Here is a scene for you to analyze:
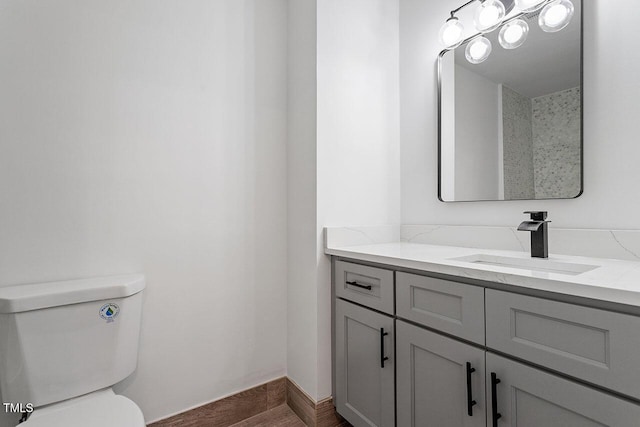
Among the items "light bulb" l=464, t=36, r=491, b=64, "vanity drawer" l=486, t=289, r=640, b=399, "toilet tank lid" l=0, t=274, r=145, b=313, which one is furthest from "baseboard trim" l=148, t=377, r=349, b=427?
"light bulb" l=464, t=36, r=491, b=64

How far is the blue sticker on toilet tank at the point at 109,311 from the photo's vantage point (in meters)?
1.13

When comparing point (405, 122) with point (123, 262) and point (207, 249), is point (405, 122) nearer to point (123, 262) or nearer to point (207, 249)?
point (207, 249)

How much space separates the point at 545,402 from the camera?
801 millimetres

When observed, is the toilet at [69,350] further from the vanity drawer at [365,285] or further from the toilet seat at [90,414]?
the vanity drawer at [365,285]

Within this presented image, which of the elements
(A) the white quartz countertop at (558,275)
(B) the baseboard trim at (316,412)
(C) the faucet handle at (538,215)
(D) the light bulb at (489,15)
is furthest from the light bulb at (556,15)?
(B) the baseboard trim at (316,412)

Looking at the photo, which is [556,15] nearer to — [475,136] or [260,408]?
[475,136]

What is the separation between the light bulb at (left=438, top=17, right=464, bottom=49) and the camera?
5.01 ft

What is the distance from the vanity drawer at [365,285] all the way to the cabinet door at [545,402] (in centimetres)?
41

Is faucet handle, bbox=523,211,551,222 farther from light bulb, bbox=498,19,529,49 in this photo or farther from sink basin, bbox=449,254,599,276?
light bulb, bbox=498,19,529,49

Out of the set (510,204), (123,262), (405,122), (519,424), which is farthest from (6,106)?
(510,204)

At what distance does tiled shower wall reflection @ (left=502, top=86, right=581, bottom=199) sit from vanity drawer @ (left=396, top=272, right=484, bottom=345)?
0.66 m

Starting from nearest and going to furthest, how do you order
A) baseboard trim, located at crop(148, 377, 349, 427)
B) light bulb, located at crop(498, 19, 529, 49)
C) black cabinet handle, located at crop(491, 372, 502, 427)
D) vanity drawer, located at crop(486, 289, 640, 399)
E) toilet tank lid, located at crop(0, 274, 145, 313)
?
vanity drawer, located at crop(486, 289, 640, 399) → black cabinet handle, located at crop(491, 372, 502, 427) → toilet tank lid, located at crop(0, 274, 145, 313) → light bulb, located at crop(498, 19, 529, 49) → baseboard trim, located at crop(148, 377, 349, 427)

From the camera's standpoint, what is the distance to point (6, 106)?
1.11 meters

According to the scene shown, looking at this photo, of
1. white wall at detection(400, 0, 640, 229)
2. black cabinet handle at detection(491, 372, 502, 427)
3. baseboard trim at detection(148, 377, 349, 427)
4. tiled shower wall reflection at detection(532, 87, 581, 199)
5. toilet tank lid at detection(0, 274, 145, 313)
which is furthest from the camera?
baseboard trim at detection(148, 377, 349, 427)
